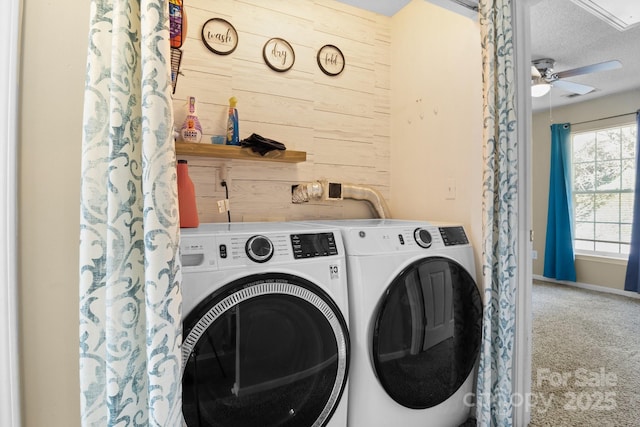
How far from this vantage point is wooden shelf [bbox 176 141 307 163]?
1.68 m

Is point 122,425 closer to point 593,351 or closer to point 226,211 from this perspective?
point 226,211

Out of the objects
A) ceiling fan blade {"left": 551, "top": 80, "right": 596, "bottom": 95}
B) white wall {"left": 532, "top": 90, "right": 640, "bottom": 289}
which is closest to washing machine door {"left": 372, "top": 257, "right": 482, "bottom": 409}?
ceiling fan blade {"left": 551, "top": 80, "right": 596, "bottom": 95}

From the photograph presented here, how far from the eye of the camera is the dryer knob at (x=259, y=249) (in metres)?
1.15

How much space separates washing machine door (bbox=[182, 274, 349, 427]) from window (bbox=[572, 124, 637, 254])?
200 inches

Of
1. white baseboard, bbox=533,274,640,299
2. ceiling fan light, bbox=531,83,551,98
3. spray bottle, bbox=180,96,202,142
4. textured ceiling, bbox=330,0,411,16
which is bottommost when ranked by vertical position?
white baseboard, bbox=533,274,640,299

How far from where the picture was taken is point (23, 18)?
0.78m

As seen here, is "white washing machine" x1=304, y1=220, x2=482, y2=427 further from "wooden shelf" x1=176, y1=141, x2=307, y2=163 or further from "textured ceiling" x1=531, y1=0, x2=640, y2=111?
"textured ceiling" x1=531, y1=0, x2=640, y2=111

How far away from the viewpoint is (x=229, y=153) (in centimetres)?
176

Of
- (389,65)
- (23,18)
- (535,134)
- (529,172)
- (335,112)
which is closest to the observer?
(23,18)

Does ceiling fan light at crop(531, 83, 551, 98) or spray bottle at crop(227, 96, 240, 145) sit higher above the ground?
ceiling fan light at crop(531, 83, 551, 98)

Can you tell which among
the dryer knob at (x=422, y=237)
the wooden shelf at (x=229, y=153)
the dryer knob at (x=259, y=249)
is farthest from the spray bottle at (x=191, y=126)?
the dryer knob at (x=422, y=237)

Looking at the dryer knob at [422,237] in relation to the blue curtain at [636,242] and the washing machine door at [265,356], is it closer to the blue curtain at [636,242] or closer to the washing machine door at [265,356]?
the washing machine door at [265,356]

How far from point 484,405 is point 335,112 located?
1875mm

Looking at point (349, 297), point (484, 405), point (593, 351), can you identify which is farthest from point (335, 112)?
point (593, 351)
